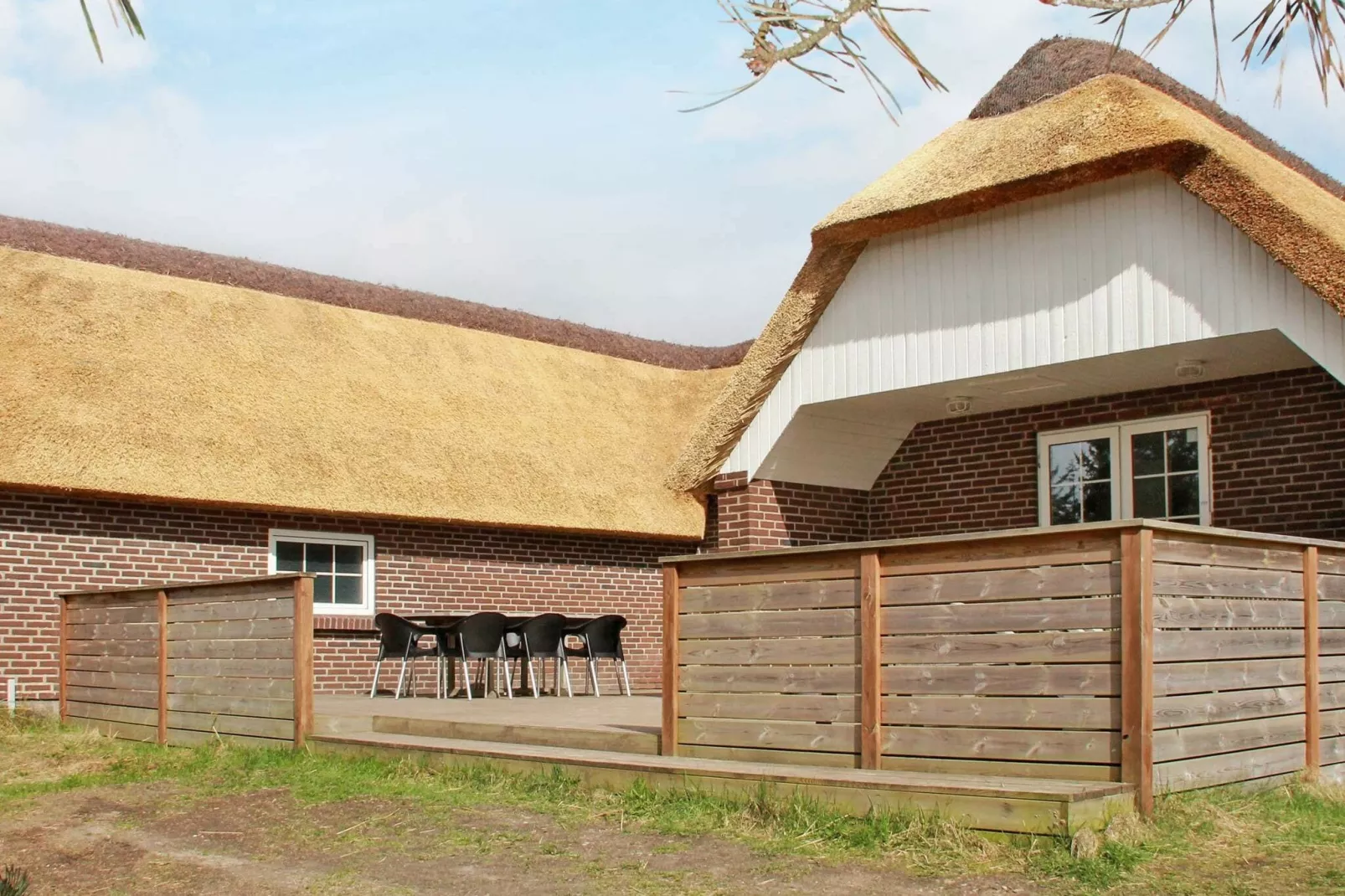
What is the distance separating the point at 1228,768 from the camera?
22.0ft

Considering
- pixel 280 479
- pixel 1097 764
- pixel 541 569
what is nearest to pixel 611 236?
pixel 541 569

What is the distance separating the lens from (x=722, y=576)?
7.98 metres

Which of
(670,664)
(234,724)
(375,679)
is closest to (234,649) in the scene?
(234,724)

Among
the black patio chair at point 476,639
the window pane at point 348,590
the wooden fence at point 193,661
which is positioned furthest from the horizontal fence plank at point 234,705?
the window pane at point 348,590

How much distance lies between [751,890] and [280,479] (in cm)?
897

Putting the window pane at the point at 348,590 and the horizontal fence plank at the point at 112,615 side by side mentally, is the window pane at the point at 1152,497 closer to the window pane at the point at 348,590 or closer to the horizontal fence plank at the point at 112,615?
the window pane at the point at 348,590

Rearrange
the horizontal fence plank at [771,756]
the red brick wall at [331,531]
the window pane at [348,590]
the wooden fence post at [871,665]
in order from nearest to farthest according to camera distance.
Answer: the wooden fence post at [871,665] < the horizontal fence plank at [771,756] < the red brick wall at [331,531] < the window pane at [348,590]

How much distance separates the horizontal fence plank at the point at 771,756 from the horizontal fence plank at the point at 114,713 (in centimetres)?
512

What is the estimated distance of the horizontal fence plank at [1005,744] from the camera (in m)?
6.22

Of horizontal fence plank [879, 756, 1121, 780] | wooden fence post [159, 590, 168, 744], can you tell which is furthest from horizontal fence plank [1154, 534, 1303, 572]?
wooden fence post [159, 590, 168, 744]

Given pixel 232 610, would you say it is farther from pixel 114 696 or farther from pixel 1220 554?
pixel 1220 554

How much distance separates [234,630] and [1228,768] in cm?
684

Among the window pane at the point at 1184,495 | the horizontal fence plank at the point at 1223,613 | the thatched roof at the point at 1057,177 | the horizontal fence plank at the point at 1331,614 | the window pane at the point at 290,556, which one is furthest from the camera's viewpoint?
the window pane at the point at 290,556

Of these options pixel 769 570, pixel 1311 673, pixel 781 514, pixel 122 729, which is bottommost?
pixel 122 729
